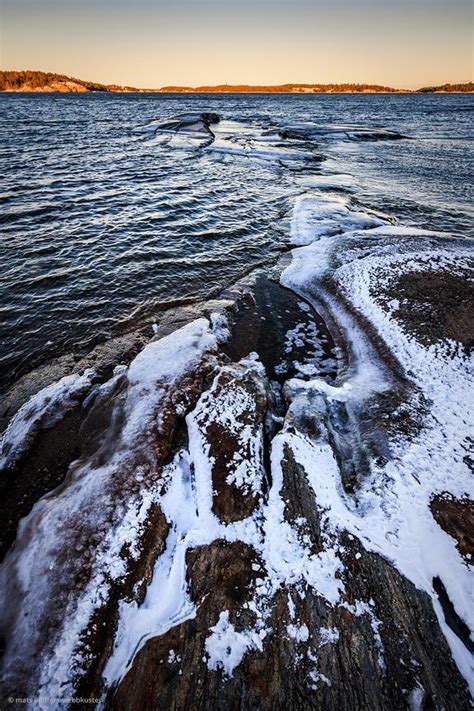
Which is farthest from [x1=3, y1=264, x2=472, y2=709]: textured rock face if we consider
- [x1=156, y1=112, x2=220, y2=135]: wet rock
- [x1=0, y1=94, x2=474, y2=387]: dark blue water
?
[x1=156, y1=112, x2=220, y2=135]: wet rock

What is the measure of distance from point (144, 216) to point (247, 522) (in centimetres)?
1592

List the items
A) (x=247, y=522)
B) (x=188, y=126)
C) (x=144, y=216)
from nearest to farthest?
(x=247, y=522), (x=144, y=216), (x=188, y=126)

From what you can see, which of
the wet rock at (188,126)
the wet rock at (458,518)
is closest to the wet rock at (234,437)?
the wet rock at (458,518)

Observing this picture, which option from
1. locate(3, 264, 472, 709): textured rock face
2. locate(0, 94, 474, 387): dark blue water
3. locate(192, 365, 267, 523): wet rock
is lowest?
locate(3, 264, 472, 709): textured rock face

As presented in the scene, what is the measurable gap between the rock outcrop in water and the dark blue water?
263 cm

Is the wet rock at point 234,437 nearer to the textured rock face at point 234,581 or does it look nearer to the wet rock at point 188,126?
the textured rock face at point 234,581

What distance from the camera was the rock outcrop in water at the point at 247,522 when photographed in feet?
11.3

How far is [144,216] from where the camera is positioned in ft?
53.7

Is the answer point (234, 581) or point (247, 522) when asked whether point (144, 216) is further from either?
point (234, 581)

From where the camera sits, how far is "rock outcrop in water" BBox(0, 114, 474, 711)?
3455mm

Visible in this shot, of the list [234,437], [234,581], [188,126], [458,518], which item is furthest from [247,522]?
[188,126]

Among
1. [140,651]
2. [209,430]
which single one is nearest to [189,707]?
[140,651]

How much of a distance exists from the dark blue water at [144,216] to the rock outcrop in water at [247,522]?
104 inches

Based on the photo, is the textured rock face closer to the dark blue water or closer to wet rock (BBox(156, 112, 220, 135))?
the dark blue water
